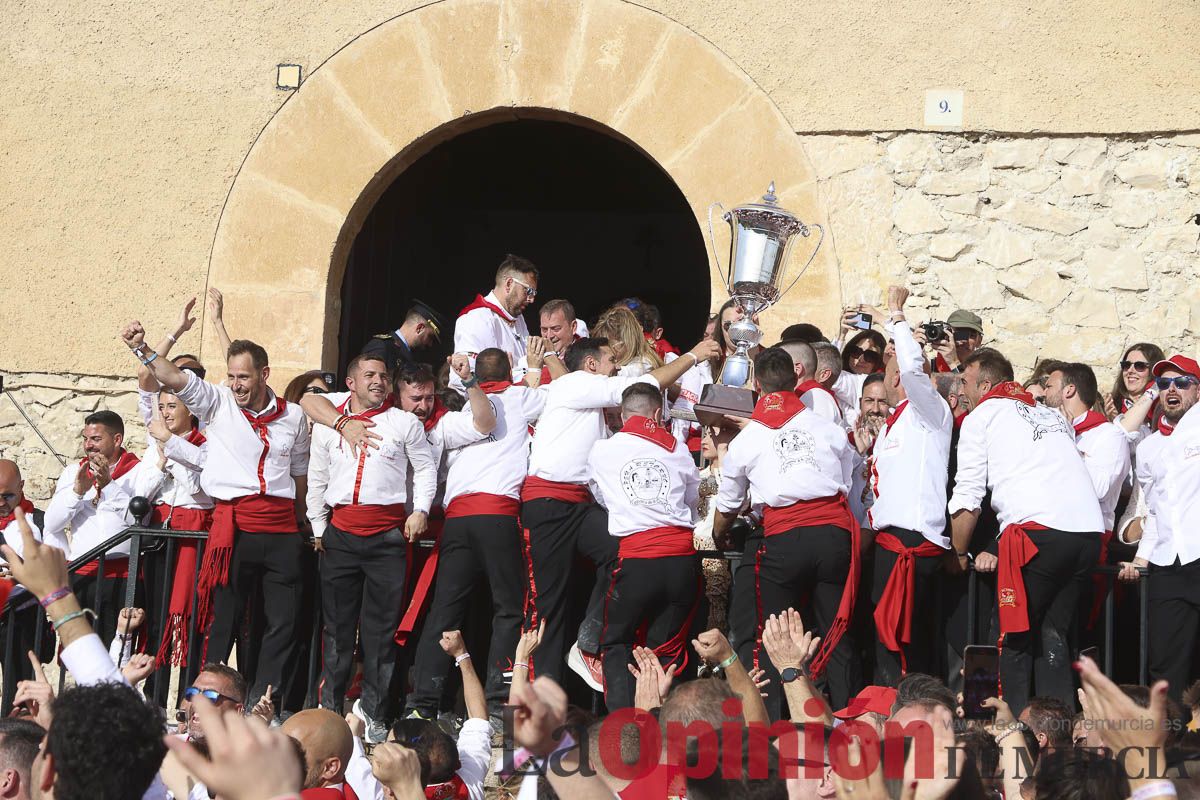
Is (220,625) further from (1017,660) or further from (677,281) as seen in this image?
(677,281)

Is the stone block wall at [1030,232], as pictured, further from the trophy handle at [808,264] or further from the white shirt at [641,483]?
the white shirt at [641,483]

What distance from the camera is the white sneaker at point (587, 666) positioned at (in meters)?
6.62

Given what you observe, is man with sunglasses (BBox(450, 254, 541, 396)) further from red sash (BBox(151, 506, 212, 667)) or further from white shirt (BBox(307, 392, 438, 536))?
red sash (BBox(151, 506, 212, 667))

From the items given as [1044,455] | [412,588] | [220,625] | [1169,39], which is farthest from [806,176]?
→ [220,625]

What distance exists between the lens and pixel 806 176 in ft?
28.1

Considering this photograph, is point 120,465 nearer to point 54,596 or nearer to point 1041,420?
point 54,596

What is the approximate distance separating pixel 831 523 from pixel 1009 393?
1.05 metres

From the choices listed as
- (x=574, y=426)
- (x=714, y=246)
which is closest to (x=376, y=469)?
(x=574, y=426)

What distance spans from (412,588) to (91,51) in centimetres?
434

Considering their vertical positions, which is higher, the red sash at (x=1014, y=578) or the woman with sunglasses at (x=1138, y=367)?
the woman with sunglasses at (x=1138, y=367)

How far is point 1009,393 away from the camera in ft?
21.5

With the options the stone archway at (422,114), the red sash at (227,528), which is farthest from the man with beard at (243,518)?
the stone archway at (422,114)

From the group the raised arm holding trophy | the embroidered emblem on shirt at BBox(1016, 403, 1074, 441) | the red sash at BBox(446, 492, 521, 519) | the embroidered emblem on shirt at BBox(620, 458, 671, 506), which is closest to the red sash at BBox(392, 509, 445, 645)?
the red sash at BBox(446, 492, 521, 519)

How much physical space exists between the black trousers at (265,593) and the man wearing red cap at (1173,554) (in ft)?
12.7
